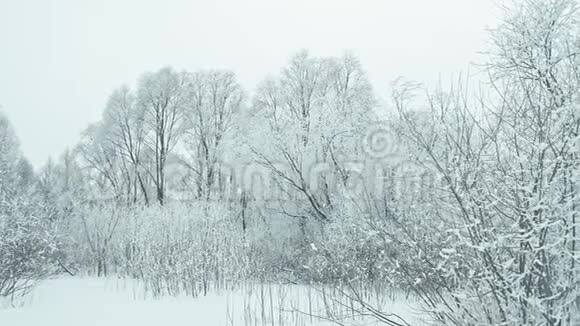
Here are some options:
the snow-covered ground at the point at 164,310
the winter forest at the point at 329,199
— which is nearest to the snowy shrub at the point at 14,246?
the winter forest at the point at 329,199

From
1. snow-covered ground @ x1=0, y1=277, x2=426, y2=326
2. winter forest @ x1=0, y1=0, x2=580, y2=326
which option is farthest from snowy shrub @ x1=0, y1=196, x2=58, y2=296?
snow-covered ground @ x1=0, y1=277, x2=426, y2=326

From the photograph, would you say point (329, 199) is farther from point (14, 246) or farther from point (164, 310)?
point (14, 246)

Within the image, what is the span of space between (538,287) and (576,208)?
0.55m

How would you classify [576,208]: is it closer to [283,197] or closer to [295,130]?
[295,130]

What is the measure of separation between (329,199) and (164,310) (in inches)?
341

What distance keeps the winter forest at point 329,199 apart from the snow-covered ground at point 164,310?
0.28 ft

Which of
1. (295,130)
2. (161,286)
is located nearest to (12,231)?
(161,286)

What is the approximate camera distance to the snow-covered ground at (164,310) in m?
6.54

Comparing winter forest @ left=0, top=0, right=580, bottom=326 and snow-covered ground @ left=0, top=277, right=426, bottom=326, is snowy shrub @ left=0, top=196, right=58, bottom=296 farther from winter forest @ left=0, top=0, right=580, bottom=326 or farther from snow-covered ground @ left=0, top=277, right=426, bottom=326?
snow-covered ground @ left=0, top=277, right=426, bottom=326

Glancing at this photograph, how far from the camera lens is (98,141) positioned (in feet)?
86.3

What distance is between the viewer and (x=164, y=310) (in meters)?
8.05

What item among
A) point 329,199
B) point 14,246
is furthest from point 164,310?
point 329,199

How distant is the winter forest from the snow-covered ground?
0.28ft

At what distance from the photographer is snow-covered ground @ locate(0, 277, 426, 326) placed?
654 centimetres
